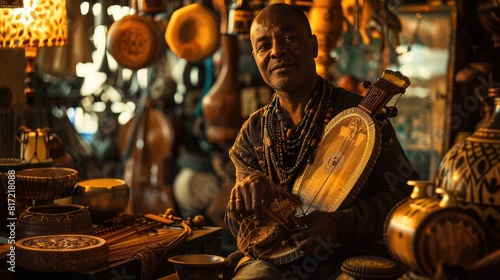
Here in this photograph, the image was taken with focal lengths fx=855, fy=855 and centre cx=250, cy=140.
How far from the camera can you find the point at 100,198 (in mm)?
Result: 3602

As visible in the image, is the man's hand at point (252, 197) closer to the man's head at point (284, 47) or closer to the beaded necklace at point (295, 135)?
the beaded necklace at point (295, 135)

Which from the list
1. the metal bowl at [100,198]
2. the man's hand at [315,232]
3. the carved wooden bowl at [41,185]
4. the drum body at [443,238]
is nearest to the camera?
the drum body at [443,238]

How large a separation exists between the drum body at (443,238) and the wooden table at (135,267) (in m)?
1.23

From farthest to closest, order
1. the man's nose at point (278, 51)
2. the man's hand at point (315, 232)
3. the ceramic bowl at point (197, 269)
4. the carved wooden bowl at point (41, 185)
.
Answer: the carved wooden bowl at point (41, 185), the man's nose at point (278, 51), the ceramic bowl at point (197, 269), the man's hand at point (315, 232)

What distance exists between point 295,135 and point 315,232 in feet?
1.70

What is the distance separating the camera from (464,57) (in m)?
4.75

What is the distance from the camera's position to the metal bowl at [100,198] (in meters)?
3.59

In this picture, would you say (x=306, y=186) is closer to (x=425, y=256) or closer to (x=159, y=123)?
(x=425, y=256)

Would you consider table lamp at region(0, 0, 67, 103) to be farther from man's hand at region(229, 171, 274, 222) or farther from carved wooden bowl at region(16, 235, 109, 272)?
man's hand at region(229, 171, 274, 222)

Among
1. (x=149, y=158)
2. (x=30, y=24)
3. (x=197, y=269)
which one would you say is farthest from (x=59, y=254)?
(x=149, y=158)

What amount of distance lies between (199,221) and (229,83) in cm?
172

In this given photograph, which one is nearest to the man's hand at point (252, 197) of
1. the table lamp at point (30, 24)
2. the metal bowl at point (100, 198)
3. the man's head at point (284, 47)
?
the man's head at point (284, 47)

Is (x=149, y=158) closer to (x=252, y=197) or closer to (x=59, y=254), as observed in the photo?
(x=59, y=254)

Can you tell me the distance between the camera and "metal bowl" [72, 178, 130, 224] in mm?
3594
